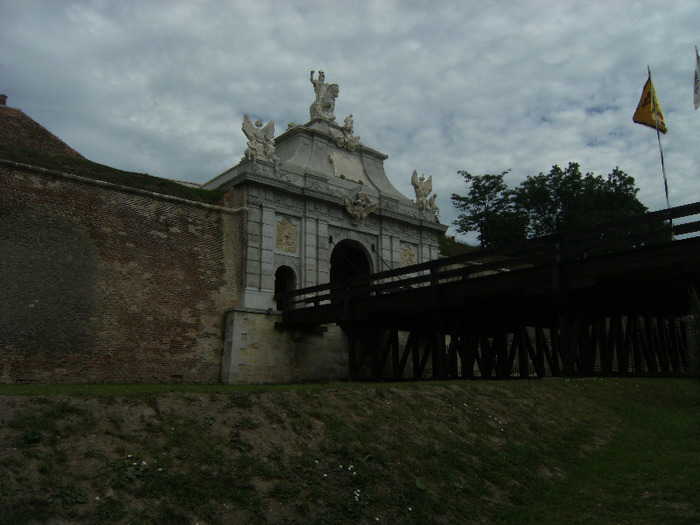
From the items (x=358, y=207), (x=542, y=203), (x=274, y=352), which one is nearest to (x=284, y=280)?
(x=274, y=352)

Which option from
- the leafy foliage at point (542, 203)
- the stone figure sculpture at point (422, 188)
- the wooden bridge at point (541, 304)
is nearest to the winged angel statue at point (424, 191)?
the stone figure sculpture at point (422, 188)

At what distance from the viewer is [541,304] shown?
Result: 18078 millimetres

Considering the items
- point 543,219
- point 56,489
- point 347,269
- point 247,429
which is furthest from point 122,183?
point 543,219

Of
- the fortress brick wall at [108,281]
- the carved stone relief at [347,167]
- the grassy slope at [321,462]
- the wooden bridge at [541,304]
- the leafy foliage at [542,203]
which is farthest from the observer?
the leafy foliage at [542,203]

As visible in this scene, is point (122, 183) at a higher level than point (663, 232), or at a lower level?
higher

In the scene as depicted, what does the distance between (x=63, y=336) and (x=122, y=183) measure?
5.70 m

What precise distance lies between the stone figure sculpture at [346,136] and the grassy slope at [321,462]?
63.9 ft

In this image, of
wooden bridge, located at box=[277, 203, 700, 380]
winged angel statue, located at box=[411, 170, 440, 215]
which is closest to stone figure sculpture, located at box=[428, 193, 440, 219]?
winged angel statue, located at box=[411, 170, 440, 215]

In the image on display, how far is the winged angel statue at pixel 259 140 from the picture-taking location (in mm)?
Result: 24469

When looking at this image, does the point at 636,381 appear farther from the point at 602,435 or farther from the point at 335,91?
the point at 335,91

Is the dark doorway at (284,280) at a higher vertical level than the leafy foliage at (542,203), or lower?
lower

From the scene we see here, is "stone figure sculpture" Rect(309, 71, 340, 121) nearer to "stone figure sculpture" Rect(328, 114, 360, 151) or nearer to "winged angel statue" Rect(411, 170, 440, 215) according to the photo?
"stone figure sculpture" Rect(328, 114, 360, 151)

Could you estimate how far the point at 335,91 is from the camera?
3000cm

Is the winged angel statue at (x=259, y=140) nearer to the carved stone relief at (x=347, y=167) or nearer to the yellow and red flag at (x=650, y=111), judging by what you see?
the carved stone relief at (x=347, y=167)
